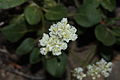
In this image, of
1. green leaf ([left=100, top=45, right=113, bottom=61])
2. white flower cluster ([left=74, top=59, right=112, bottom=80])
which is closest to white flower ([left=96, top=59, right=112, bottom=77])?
white flower cluster ([left=74, top=59, right=112, bottom=80])

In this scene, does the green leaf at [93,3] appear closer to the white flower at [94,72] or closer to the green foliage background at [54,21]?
the green foliage background at [54,21]

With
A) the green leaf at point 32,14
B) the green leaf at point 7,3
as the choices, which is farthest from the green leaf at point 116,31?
the green leaf at point 7,3

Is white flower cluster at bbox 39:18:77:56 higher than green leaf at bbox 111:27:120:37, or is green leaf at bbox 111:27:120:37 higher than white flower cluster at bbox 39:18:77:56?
white flower cluster at bbox 39:18:77:56

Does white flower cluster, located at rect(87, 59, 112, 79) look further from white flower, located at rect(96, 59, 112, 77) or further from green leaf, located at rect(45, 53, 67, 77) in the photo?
green leaf, located at rect(45, 53, 67, 77)

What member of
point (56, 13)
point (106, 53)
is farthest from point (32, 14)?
point (106, 53)

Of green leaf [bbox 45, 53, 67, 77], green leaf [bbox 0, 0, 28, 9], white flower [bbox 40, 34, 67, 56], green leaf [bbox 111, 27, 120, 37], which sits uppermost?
green leaf [bbox 0, 0, 28, 9]

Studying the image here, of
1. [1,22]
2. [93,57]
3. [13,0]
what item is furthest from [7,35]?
[93,57]
